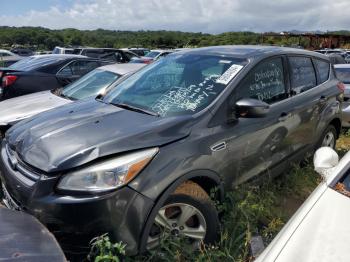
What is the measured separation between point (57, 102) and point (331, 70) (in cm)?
375

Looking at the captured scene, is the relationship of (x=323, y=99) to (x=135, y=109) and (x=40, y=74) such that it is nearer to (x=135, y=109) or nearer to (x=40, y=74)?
(x=135, y=109)

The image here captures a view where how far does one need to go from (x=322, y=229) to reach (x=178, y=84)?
218 cm

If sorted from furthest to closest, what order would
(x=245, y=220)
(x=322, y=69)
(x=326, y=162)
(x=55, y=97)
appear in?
(x=55, y=97) < (x=322, y=69) < (x=245, y=220) < (x=326, y=162)

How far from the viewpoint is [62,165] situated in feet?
8.82

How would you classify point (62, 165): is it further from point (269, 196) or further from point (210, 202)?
point (269, 196)

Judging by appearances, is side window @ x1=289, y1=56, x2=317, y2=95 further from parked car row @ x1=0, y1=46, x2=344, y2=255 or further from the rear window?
the rear window

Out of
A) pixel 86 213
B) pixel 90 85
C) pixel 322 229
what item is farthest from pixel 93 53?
pixel 322 229

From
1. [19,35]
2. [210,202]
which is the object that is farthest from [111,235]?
[19,35]

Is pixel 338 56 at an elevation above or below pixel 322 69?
below

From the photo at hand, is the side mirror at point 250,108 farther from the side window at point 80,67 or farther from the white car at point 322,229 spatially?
the side window at point 80,67

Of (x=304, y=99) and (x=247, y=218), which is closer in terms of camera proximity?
(x=247, y=218)

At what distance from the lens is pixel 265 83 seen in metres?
3.96

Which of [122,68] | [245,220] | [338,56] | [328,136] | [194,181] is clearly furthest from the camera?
[338,56]

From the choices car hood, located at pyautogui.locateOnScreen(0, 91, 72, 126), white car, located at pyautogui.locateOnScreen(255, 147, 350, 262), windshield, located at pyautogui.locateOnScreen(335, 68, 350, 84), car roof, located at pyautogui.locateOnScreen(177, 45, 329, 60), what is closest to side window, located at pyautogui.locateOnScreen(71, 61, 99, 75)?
car hood, located at pyautogui.locateOnScreen(0, 91, 72, 126)
